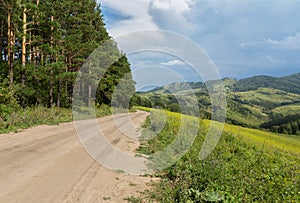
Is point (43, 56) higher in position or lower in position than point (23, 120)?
higher

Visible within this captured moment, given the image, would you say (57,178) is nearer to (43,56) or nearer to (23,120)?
(23,120)

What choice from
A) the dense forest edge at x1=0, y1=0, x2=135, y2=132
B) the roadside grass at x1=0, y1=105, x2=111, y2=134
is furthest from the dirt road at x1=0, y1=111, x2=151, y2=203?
the dense forest edge at x1=0, y1=0, x2=135, y2=132

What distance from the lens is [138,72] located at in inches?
371

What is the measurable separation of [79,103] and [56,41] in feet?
33.2

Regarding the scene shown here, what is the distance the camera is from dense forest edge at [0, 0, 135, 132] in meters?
18.1

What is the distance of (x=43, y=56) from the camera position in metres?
29.5

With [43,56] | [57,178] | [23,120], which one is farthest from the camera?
[43,56]

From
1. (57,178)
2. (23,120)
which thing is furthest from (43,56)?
(57,178)

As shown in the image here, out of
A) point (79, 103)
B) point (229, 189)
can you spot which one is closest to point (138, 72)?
point (229, 189)

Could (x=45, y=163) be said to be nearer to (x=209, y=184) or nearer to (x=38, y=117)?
(x=209, y=184)

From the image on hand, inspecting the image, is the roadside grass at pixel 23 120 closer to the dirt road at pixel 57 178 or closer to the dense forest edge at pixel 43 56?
the dense forest edge at pixel 43 56

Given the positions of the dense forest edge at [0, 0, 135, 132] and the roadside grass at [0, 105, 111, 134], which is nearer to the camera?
the roadside grass at [0, 105, 111, 134]

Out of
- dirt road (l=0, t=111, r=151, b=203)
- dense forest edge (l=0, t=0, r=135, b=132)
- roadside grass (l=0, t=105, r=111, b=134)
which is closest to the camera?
dirt road (l=0, t=111, r=151, b=203)

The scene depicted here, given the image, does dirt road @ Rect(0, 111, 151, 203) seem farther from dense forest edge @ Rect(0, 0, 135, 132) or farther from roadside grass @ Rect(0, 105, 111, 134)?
dense forest edge @ Rect(0, 0, 135, 132)
